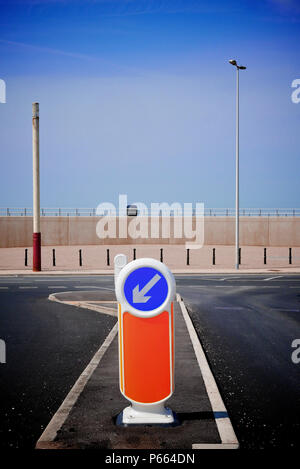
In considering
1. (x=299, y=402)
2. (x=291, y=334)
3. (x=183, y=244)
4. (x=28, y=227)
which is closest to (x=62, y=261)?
(x=28, y=227)

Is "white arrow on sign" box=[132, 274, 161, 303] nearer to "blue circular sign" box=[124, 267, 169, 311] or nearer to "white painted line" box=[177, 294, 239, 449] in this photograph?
"blue circular sign" box=[124, 267, 169, 311]

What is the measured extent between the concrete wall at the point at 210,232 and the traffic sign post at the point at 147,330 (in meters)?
40.4

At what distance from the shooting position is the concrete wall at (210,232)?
4444cm

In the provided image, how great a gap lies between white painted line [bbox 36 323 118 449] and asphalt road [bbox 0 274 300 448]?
0.51 feet

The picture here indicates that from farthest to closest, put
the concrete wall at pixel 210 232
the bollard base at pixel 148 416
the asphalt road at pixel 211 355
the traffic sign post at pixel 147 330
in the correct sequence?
the concrete wall at pixel 210 232 < the asphalt road at pixel 211 355 < the bollard base at pixel 148 416 < the traffic sign post at pixel 147 330

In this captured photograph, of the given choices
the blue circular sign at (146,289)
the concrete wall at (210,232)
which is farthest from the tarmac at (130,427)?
the concrete wall at (210,232)

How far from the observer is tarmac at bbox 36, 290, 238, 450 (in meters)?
4.00

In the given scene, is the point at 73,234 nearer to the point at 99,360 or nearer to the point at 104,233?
the point at 104,233

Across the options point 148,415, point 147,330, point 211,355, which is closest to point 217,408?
point 148,415

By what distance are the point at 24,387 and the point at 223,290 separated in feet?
35.2

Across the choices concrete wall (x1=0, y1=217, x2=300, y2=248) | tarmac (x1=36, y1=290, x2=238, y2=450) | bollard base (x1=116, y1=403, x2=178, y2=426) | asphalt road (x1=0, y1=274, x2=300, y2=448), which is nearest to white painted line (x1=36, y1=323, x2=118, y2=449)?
tarmac (x1=36, y1=290, x2=238, y2=450)

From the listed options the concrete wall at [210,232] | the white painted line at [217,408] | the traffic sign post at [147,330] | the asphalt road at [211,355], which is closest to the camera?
the white painted line at [217,408]

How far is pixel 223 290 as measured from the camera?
1578 centimetres

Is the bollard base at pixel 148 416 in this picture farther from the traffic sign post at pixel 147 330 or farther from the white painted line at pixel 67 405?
the white painted line at pixel 67 405
